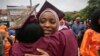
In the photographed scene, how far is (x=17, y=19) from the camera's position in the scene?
377 cm

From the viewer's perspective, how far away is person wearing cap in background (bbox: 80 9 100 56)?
699cm

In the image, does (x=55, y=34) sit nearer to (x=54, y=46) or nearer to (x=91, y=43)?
(x=54, y=46)

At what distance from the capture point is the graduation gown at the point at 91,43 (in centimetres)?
703

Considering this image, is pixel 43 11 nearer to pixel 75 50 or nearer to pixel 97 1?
pixel 75 50

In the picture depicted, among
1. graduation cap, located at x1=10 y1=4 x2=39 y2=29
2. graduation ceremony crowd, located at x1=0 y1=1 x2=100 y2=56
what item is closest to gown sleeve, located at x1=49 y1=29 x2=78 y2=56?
graduation ceremony crowd, located at x1=0 y1=1 x2=100 y2=56

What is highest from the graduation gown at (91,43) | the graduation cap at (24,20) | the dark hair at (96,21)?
the graduation cap at (24,20)

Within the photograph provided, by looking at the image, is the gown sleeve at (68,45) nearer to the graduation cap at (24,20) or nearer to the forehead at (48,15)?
the forehead at (48,15)

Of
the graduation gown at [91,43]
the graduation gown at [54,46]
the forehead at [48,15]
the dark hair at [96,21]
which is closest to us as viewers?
the graduation gown at [54,46]

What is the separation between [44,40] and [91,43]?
355cm

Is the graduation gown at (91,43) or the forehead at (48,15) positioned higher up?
the forehead at (48,15)

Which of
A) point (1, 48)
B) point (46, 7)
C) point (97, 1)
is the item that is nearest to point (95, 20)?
point (1, 48)

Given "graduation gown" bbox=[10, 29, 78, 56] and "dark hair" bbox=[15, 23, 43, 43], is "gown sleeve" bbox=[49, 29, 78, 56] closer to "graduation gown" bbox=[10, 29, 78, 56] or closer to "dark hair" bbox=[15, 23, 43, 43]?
"graduation gown" bbox=[10, 29, 78, 56]

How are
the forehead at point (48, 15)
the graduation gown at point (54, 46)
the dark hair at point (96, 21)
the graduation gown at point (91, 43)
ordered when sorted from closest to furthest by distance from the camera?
1. the graduation gown at point (54, 46)
2. the forehead at point (48, 15)
3. the dark hair at point (96, 21)
4. the graduation gown at point (91, 43)

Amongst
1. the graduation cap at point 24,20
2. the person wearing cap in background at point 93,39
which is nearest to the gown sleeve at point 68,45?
the graduation cap at point 24,20
